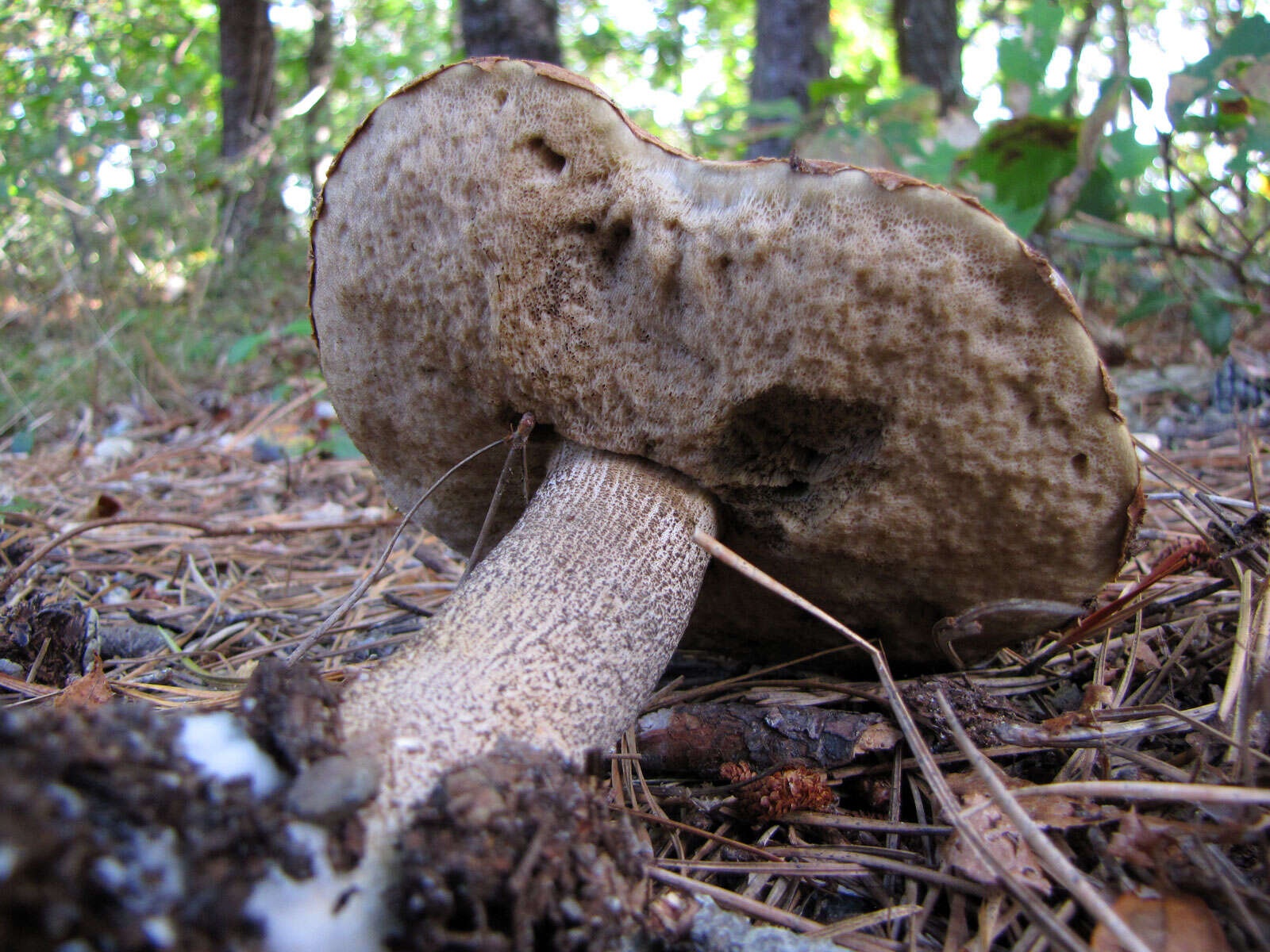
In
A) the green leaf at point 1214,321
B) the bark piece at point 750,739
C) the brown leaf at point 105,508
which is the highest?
the green leaf at point 1214,321

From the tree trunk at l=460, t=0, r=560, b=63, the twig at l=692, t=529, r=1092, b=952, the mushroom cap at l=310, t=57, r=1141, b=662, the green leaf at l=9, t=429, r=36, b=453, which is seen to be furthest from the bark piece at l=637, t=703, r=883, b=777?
the green leaf at l=9, t=429, r=36, b=453

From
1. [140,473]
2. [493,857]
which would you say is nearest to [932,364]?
[493,857]

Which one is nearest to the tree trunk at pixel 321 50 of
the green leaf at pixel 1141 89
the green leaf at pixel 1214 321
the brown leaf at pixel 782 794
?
the green leaf at pixel 1141 89

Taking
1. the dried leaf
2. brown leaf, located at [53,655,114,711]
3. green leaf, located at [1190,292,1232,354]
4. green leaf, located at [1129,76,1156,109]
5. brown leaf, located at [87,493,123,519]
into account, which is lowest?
brown leaf, located at [87,493,123,519]

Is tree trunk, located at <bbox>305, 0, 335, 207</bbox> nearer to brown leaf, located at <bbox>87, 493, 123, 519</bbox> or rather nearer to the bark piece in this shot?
brown leaf, located at <bbox>87, 493, 123, 519</bbox>

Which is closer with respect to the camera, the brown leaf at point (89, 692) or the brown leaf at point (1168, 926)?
the brown leaf at point (1168, 926)

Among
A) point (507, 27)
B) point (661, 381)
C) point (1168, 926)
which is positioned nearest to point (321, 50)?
point (507, 27)

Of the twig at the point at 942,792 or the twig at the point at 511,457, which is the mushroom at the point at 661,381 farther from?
the twig at the point at 942,792
